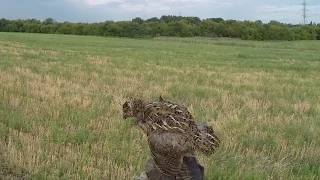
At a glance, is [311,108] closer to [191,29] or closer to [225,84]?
[225,84]

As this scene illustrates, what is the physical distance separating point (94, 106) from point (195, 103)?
97.0 inches

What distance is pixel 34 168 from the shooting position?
5117 mm

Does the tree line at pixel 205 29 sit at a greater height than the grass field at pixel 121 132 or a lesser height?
greater

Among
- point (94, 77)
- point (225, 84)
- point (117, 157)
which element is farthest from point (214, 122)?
point (94, 77)

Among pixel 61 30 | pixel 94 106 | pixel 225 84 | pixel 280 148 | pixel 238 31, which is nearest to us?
pixel 280 148

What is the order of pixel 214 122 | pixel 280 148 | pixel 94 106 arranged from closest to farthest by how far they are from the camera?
1. pixel 280 148
2. pixel 214 122
3. pixel 94 106

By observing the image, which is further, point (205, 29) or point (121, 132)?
point (205, 29)

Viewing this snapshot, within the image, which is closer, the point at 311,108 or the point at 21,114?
the point at 21,114


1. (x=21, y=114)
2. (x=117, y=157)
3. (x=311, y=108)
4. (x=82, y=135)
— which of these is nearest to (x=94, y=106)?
(x=21, y=114)

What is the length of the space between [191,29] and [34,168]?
102 m

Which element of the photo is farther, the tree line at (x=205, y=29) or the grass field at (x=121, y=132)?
the tree line at (x=205, y=29)

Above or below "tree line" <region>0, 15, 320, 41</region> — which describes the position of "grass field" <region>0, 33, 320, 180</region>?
below

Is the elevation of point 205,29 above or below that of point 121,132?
above

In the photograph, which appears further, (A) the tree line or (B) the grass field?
(A) the tree line
